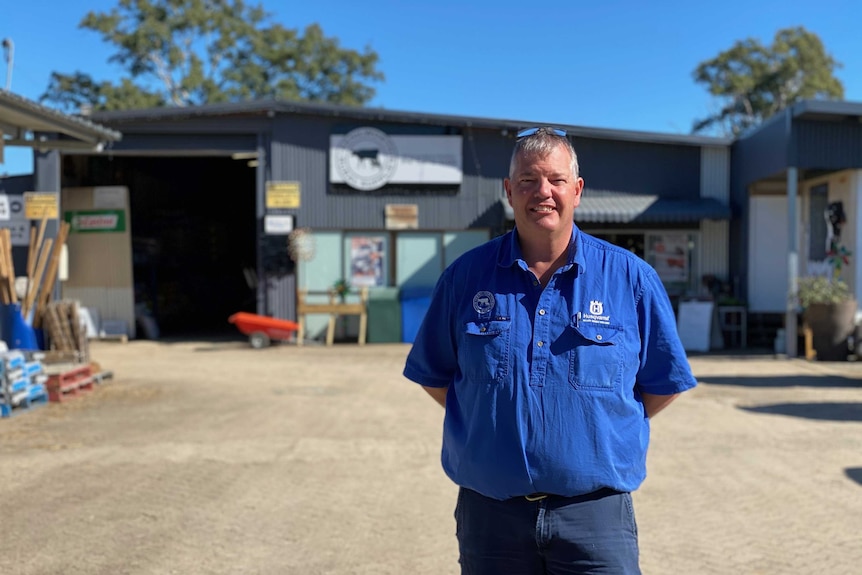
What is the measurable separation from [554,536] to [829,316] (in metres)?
12.6

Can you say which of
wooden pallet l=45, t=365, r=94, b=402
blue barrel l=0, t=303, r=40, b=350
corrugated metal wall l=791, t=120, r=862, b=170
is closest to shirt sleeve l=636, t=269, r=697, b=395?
wooden pallet l=45, t=365, r=94, b=402

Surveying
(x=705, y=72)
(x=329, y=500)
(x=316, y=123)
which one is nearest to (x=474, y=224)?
(x=316, y=123)

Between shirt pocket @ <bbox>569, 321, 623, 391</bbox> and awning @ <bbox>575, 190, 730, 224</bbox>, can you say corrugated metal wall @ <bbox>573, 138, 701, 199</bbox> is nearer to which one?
awning @ <bbox>575, 190, 730, 224</bbox>

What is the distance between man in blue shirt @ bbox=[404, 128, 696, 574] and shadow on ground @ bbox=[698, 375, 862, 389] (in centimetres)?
938

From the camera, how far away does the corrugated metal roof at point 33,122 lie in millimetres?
8305

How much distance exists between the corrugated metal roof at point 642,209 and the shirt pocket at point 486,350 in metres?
13.1

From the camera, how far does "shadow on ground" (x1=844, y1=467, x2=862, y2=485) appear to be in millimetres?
5867

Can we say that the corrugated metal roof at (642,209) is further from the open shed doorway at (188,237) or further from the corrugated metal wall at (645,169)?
the open shed doorway at (188,237)

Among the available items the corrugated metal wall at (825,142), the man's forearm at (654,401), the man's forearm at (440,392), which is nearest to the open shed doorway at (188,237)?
the corrugated metal wall at (825,142)

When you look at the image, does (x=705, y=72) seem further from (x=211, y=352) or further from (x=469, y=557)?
(x=469, y=557)

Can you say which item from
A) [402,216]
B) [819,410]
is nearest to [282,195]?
[402,216]

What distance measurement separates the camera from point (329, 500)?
17.9 ft

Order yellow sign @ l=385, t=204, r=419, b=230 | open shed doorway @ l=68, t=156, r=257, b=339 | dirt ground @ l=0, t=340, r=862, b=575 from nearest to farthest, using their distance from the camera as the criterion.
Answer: dirt ground @ l=0, t=340, r=862, b=575
yellow sign @ l=385, t=204, r=419, b=230
open shed doorway @ l=68, t=156, r=257, b=339

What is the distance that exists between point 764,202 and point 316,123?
9.78m
